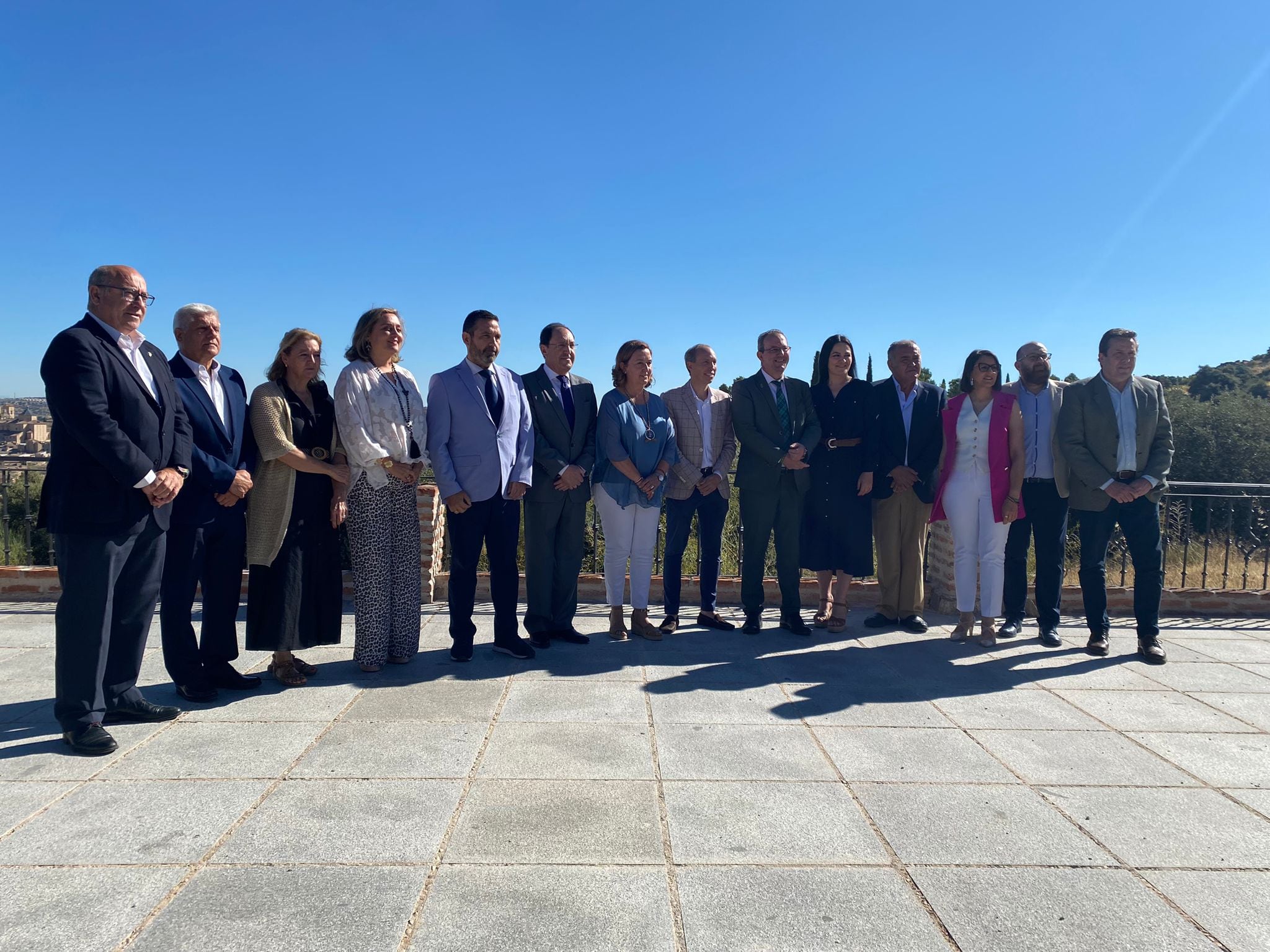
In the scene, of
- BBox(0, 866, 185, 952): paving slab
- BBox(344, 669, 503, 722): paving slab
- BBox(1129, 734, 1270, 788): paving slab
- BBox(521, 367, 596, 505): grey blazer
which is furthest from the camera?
BBox(521, 367, 596, 505): grey blazer

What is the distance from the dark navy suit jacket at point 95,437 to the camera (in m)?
2.97

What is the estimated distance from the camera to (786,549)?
5.23 meters

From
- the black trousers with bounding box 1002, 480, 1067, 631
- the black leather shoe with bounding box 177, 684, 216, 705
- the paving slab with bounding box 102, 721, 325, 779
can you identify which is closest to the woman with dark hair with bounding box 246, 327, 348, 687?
the black leather shoe with bounding box 177, 684, 216, 705

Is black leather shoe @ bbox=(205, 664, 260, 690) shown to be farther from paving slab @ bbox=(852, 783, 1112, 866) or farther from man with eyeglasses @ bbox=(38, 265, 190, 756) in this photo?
paving slab @ bbox=(852, 783, 1112, 866)

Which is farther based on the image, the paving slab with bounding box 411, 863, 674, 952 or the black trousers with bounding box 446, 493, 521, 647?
the black trousers with bounding box 446, 493, 521, 647

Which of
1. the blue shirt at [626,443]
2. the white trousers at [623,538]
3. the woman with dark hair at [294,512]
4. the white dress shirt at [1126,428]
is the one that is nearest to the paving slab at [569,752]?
the woman with dark hair at [294,512]

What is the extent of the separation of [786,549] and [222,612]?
3.47 meters

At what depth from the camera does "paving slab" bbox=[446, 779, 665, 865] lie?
2242 millimetres

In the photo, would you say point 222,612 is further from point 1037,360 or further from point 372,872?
point 1037,360

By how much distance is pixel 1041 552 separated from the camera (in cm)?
521

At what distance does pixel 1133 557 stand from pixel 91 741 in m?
5.95

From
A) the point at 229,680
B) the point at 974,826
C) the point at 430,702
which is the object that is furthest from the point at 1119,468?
the point at 229,680

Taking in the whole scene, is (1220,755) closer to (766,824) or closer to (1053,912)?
(1053,912)

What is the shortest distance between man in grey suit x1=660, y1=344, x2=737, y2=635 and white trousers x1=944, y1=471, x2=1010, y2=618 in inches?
60.7
